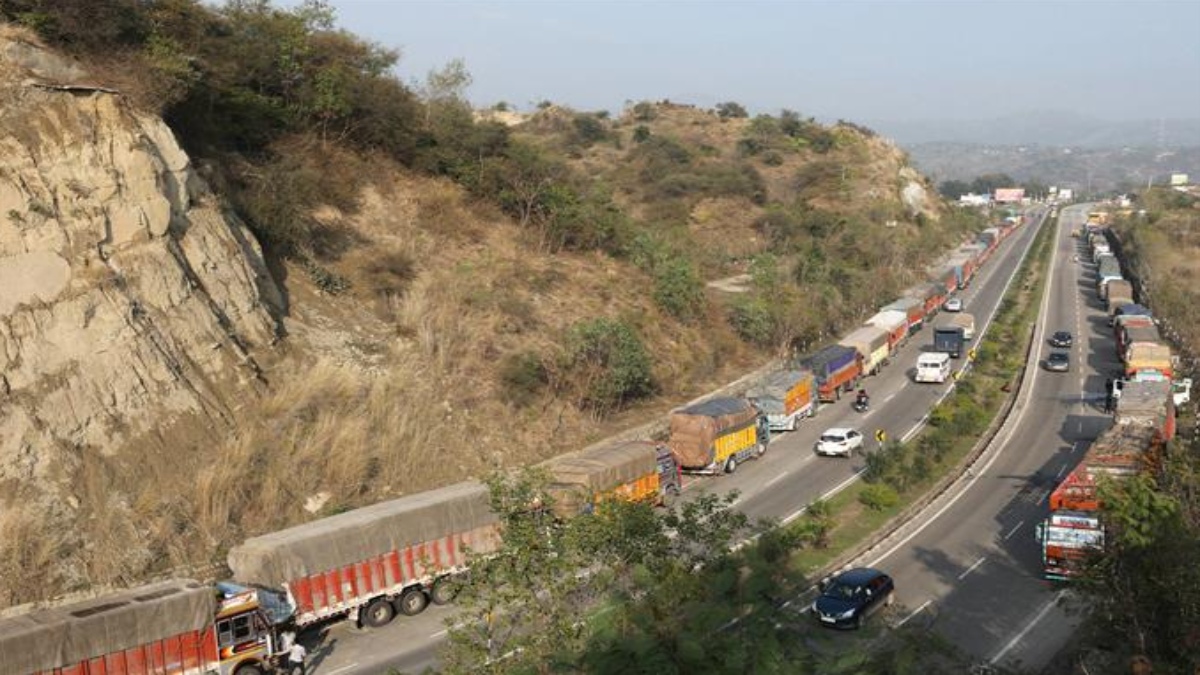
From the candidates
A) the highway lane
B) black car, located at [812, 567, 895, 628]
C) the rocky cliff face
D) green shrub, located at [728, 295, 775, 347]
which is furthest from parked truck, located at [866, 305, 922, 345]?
the rocky cliff face

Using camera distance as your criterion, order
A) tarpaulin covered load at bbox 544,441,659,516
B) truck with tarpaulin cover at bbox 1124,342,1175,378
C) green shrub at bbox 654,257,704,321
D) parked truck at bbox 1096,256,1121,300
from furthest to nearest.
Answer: parked truck at bbox 1096,256,1121,300
green shrub at bbox 654,257,704,321
truck with tarpaulin cover at bbox 1124,342,1175,378
tarpaulin covered load at bbox 544,441,659,516

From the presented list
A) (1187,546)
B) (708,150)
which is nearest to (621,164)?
(708,150)

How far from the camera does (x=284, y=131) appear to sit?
170 feet

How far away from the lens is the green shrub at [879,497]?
3506 cm

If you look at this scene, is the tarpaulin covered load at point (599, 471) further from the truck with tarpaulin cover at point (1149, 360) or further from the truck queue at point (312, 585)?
the truck with tarpaulin cover at point (1149, 360)

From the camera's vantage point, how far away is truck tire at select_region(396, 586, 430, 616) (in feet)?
87.7

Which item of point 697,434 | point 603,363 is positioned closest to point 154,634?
point 697,434

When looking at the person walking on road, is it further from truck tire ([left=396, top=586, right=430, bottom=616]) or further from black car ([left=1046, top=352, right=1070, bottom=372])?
black car ([left=1046, top=352, right=1070, bottom=372])

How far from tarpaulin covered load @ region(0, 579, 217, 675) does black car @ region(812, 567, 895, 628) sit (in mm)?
13780

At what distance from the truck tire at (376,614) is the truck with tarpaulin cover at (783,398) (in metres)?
23.4

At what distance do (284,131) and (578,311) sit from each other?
16.8m

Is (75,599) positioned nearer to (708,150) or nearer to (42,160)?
(42,160)

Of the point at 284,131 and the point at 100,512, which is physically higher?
the point at 284,131

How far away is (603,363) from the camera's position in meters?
45.3
